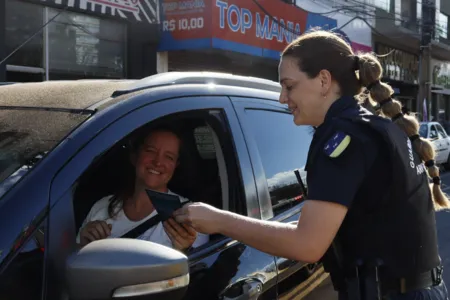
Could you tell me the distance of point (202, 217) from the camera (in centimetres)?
157

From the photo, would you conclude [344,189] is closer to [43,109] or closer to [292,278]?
[292,278]

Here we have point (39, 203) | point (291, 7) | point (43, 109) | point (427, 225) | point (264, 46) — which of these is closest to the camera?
point (39, 203)

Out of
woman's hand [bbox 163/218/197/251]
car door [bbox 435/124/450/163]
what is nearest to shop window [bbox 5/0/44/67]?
woman's hand [bbox 163/218/197/251]

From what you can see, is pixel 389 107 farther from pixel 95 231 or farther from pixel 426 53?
pixel 426 53

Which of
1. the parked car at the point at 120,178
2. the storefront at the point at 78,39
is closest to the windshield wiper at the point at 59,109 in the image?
the parked car at the point at 120,178

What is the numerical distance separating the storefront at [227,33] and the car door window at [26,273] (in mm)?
9380

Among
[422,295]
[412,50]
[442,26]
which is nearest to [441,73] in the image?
[442,26]

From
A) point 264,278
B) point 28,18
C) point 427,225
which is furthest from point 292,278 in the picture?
point 28,18

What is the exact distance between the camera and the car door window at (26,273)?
128cm

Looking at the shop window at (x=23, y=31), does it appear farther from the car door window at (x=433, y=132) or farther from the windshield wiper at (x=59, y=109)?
the car door window at (x=433, y=132)

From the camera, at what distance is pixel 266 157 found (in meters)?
2.37

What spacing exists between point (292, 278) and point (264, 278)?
25 cm

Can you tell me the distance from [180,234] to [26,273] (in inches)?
24.0

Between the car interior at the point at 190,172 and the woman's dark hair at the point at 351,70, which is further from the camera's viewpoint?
the car interior at the point at 190,172
